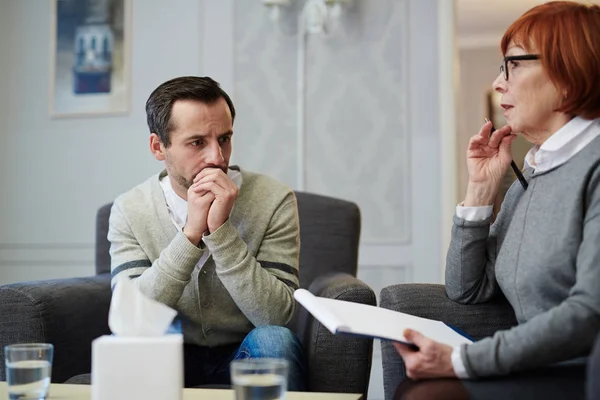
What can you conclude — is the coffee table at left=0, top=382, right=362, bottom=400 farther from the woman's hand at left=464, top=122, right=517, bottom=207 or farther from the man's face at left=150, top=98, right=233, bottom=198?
the man's face at left=150, top=98, right=233, bottom=198

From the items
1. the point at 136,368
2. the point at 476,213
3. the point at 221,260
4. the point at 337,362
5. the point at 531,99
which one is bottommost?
the point at 337,362

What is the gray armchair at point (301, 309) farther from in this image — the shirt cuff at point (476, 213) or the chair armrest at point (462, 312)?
the shirt cuff at point (476, 213)

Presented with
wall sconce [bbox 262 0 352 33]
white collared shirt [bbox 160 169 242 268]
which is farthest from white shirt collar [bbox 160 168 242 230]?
wall sconce [bbox 262 0 352 33]

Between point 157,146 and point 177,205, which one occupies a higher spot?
point 157,146

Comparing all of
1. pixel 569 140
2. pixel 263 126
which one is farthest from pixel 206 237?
pixel 263 126

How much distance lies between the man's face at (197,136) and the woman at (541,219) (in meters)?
0.62

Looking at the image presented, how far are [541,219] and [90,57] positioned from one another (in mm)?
3227

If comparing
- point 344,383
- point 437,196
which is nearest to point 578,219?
point 344,383

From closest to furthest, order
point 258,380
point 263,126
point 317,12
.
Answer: point 258,380 → point 317,12 → point 263,126

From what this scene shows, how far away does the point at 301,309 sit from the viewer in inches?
83.8

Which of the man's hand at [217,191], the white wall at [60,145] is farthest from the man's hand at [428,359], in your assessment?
the white wall at [60,145]

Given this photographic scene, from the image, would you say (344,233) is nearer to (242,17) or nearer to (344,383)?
(344,383)

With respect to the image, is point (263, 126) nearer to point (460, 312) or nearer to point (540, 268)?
point (460, 312)

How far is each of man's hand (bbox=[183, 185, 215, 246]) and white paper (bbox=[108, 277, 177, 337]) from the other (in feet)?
2.09
